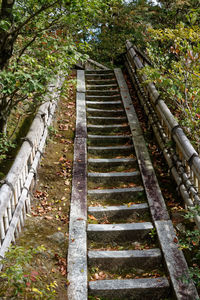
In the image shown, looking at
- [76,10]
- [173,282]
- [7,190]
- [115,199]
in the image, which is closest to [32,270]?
[7,190]

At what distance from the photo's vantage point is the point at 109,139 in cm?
686

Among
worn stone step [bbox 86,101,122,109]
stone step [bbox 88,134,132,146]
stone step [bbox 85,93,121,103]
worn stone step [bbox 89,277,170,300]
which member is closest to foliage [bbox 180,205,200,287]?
worn stone step [bbox 89,277,170,300]

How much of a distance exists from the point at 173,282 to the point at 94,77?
27.8 ft

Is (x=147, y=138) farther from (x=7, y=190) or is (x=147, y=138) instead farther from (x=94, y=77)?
(x=94, y=77)

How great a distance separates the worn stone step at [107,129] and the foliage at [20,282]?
436 centimetres

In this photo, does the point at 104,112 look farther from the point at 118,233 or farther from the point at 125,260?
the point at 125,260

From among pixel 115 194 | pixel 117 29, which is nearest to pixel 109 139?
pixel 115 194

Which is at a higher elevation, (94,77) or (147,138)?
(94,77)

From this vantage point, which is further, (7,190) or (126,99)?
(126,99)

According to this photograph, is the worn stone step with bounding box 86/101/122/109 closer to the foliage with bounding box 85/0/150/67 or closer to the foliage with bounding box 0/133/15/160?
the foliage with bounding box 0/133/15/160

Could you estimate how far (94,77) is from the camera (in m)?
10.8

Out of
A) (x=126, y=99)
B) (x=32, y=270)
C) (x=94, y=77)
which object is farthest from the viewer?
(x=94, y=77)

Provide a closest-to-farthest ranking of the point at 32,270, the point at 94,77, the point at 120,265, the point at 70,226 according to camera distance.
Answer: the point at 32,270 < the point at 120,265 < the point at 70,226 < the point at 94,77

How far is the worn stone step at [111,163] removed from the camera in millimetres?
6059
